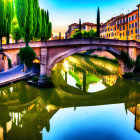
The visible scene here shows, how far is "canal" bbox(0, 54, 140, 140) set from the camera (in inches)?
288

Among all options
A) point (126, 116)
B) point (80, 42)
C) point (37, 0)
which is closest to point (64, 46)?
point (80, 42)

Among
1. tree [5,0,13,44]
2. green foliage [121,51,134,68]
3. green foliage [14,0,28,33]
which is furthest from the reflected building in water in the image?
tree [5,0,13,44]

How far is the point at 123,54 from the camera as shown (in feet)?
59.2

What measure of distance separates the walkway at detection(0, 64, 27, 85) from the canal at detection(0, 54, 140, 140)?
31.1 inches

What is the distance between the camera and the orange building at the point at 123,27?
3559 centimetres

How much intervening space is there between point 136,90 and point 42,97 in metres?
8.46

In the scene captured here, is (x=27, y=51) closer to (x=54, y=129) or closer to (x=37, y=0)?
(x=37, y=0)

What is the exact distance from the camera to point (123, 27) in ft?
138

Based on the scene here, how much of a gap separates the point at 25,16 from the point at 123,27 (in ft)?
114

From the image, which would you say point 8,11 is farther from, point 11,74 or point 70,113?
point 70,113

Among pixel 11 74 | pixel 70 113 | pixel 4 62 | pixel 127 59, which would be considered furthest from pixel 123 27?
pixel 70 113

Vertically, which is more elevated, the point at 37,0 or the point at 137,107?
the point at 37,0

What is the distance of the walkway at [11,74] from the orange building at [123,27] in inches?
792

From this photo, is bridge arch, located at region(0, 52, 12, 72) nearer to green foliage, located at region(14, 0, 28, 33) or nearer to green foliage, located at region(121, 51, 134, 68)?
green foliage, located at region(14, 0, 28, 33)
